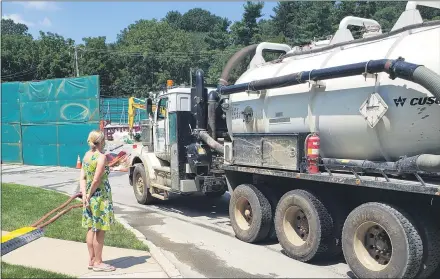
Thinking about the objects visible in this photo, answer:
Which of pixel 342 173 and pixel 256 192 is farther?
pixel 256 192

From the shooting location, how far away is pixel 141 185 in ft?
39.8

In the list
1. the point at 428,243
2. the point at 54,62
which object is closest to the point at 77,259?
the point at 428,243

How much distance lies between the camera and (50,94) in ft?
76.3

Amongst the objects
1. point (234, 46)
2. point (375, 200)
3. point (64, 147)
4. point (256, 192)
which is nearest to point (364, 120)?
point (375, 200)

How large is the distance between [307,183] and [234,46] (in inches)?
2231

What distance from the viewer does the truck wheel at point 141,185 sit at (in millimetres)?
11750

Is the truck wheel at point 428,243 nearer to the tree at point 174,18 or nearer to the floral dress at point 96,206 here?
the floral dress at point 96,206

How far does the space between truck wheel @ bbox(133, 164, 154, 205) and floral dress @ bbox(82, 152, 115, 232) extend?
18.9 ft

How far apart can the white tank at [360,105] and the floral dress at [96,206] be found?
122 inches

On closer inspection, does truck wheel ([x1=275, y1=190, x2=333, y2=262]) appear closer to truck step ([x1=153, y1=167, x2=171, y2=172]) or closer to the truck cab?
→ the truck cab

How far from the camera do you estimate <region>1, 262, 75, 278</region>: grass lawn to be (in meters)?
5.52

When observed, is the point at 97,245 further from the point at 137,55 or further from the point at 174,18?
the point at 174,18

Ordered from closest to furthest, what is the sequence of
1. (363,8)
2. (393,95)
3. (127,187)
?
(393,95) → (127,187) → (363,8)

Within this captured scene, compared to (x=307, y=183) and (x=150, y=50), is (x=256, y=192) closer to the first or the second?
(x=307, y=183)
